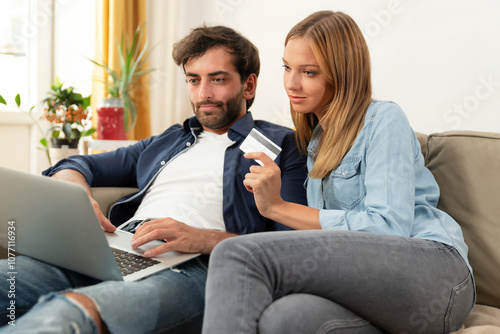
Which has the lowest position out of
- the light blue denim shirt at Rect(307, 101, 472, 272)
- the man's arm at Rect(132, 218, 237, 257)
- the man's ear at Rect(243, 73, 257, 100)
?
the man's arm at Rect(132, 218, 237, 257)

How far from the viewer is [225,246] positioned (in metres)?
0.83

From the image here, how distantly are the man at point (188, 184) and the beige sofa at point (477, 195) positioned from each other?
40cm

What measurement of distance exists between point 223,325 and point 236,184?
75 cm

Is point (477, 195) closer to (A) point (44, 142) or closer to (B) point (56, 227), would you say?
(B) point (56, 227)

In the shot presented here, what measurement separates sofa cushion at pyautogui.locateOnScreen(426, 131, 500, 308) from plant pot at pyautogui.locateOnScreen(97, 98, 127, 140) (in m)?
1.70

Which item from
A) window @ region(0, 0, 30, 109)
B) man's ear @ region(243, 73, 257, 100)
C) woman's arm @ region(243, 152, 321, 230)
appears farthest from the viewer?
window @ region(0, 0, 30, 109)

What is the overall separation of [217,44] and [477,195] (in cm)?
94

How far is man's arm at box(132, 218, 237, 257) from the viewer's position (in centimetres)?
113

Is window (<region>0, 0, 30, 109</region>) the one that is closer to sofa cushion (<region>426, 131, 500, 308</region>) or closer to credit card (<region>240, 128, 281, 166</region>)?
credit card (<region>240, 128, 281, 166</region>)

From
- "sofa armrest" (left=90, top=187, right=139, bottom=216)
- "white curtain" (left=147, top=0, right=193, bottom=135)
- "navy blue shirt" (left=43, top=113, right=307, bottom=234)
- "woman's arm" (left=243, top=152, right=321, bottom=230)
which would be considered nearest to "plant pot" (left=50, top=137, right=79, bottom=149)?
"white curtain" (left=147, top=0, right=193, bottom=135)

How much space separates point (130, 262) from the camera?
1.07 m

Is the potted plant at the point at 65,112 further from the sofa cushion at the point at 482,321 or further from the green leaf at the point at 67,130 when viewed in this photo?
the sofa cushion at the point at 482,321

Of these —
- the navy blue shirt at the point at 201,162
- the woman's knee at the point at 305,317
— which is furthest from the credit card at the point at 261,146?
the woman's knee at the point at 305,317

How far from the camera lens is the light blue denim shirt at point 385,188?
98cm
